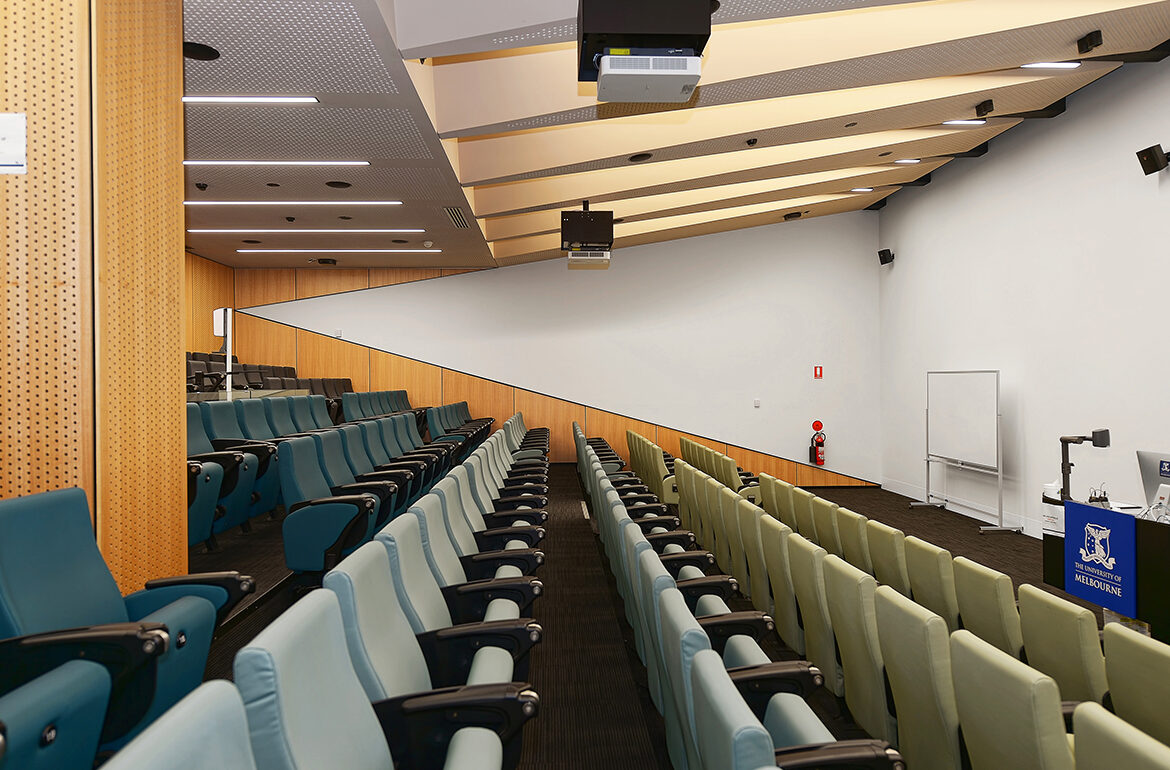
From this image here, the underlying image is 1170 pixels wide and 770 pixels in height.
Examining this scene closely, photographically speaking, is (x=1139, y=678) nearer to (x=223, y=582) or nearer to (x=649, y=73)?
(x=223, y=582)

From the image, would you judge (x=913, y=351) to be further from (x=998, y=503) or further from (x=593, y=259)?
(x=593, y=259)

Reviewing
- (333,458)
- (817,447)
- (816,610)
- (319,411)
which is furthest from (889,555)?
(817,447)

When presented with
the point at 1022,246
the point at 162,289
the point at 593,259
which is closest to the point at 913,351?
the point at 1022,246

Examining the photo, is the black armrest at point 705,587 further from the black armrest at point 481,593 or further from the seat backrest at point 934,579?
the seat backrest at point 934,579

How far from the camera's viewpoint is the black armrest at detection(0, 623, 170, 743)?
5.67ft

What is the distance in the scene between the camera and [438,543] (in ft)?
9.13

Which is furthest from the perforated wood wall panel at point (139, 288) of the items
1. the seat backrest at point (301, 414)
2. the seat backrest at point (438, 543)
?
the seat backrest at point (301, 414)

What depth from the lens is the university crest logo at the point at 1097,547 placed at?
3531mm

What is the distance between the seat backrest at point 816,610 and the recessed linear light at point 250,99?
4.04 meters

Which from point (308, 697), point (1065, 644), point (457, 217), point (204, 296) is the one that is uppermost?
point (457, 217)

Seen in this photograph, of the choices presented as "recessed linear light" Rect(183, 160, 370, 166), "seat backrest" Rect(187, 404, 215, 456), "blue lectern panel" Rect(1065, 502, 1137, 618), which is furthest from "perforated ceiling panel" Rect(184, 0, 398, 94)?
"blue lectern panel" Rect(1065, 502, 1137, 618)

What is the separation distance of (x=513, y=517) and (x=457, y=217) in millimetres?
4793

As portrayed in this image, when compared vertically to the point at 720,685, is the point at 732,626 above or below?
below

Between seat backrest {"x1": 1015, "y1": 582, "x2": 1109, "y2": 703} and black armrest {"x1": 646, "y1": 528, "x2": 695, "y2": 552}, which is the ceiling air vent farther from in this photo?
seat backrest {"x1": 1015, "y1": 582, "x2": 1109, "y2": 703}
